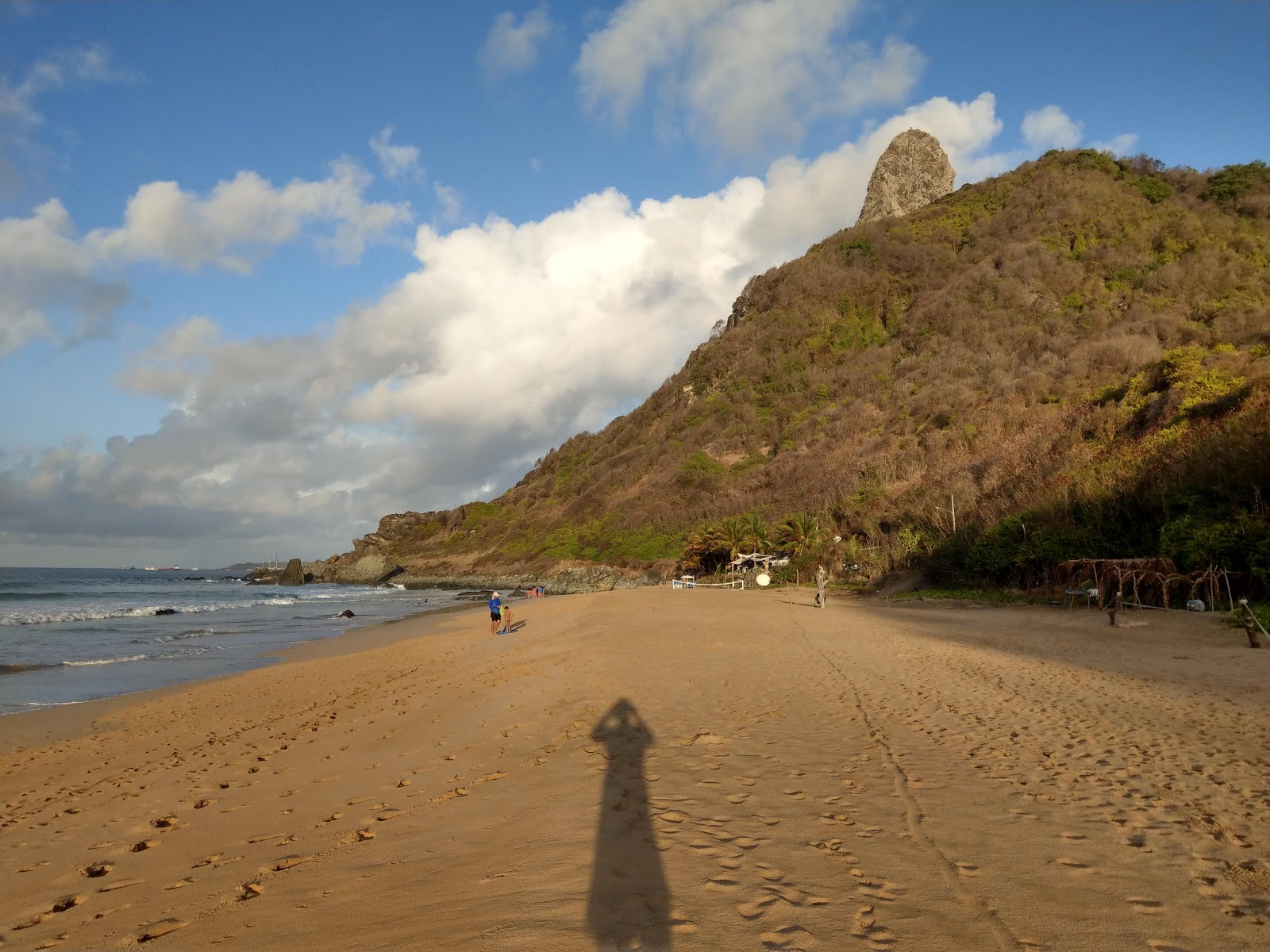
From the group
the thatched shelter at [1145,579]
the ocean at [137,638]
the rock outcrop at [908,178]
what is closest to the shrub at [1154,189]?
the rock outcrop at [908,178]

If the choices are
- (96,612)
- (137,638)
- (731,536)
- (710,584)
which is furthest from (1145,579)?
(96,612)

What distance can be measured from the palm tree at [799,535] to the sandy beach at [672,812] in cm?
2624

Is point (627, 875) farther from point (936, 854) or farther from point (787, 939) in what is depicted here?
point (936, 854)

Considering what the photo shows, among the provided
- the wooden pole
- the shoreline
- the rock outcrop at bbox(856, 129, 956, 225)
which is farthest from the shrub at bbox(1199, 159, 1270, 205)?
the shoreline

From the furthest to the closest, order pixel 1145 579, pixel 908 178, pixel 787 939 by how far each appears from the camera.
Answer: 1. pixel 908 178
2. pixel 1145 579
3. pixel 787 939

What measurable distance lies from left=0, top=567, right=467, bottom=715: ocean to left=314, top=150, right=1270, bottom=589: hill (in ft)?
75.8

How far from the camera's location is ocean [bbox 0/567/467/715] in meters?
15.0

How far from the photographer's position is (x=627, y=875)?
3844mm

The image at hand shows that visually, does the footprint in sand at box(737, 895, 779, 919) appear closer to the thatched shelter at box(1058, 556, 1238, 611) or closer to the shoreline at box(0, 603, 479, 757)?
the shoreline at box(0, 603, 479, 757)

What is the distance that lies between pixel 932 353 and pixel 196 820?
67.1 meters

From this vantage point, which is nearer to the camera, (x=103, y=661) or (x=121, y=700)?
(x=121, y=700)

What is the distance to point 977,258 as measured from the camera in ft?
244

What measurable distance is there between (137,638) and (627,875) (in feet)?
87.8

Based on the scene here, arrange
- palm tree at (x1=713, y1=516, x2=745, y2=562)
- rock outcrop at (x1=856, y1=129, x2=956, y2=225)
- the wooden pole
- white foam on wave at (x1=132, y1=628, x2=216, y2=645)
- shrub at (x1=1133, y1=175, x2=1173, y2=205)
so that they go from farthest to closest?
rock outcrop at (x1=856, y1=129, x2=956, y2=225)
shrub at (x1=1133, y1=175, x2=1173, y2=205)
palm tree at (x1=713, y1=516, x2=745, y2=562)
white foam on wave at (x1=132, y1=628, x2=216, y2=645)
the wooden pole
